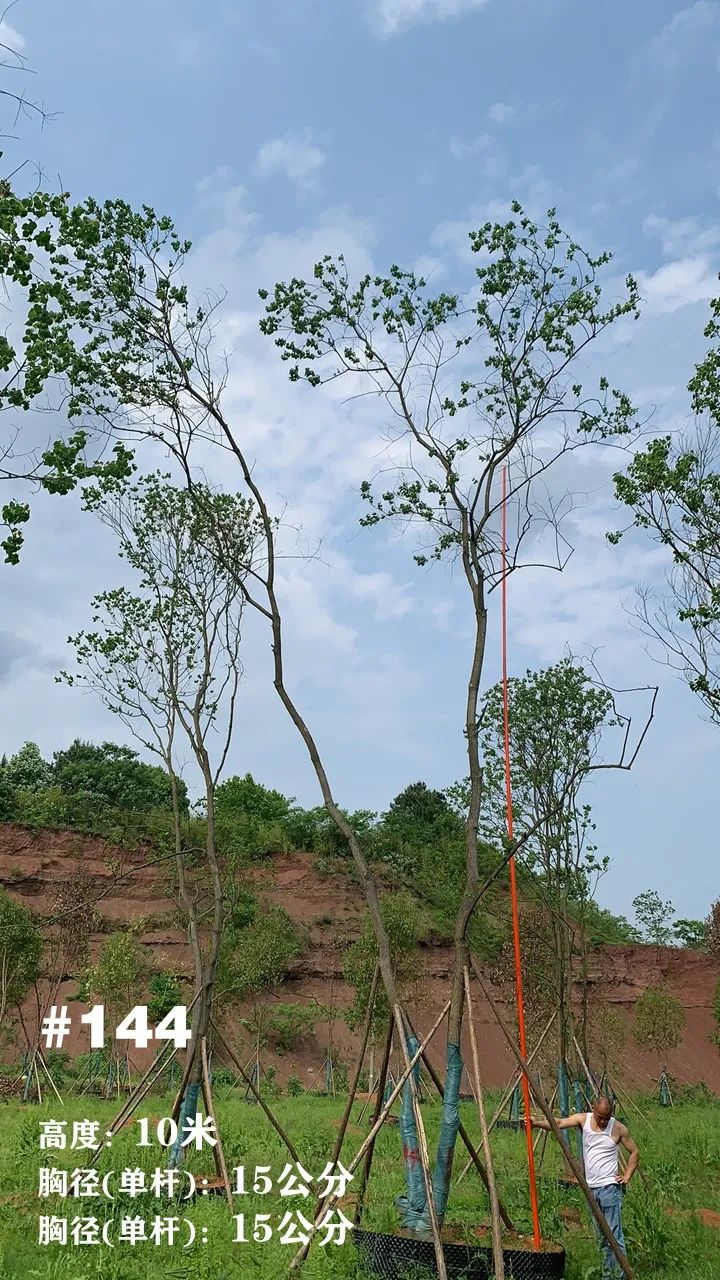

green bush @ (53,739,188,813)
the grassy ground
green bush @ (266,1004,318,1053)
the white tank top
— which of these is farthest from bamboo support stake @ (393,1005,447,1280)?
green bush @ (53,739,188,813)

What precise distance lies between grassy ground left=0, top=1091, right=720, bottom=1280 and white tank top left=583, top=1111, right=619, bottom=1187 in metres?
0.54

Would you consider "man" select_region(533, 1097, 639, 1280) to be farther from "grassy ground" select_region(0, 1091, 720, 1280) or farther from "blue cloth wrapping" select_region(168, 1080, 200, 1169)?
"blue cloth wrapping" select_region(168, 1080, 200, 1169)

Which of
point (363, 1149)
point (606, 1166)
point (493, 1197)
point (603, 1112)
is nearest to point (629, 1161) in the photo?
point (606, 1166)

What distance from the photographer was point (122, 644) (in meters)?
15.4

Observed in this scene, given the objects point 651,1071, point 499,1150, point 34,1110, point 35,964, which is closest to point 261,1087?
point 35,964

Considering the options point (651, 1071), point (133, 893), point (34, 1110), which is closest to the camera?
point (34, 1110)

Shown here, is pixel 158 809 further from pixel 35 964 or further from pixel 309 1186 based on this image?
pixel 309 1186

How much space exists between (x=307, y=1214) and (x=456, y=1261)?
6.78 ft

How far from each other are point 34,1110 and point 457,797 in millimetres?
8610

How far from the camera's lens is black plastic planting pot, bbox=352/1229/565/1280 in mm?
6434

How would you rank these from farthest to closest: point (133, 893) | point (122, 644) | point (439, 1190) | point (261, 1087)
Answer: point (133, 893)
point (261, 1087)
point (122, 644)
point (439, 1190)

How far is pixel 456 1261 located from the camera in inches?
256

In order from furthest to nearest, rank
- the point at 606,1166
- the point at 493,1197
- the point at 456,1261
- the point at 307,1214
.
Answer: the point at 307,1214, the point at 606,1166, the point at 456,1261, the point at 493,1197

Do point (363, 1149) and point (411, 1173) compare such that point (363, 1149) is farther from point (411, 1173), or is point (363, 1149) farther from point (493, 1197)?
point (493, 1197)
